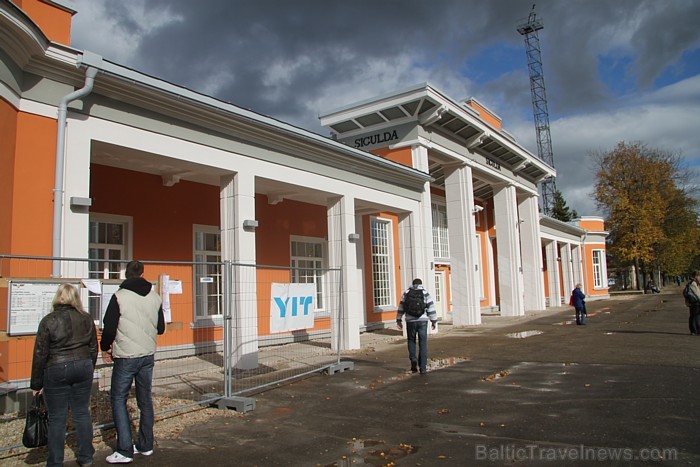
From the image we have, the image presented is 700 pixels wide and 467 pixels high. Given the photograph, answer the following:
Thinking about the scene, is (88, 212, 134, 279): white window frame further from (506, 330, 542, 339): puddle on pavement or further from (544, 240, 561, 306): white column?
(544, 240, 561, 306): white column

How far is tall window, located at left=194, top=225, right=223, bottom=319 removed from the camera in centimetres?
1192

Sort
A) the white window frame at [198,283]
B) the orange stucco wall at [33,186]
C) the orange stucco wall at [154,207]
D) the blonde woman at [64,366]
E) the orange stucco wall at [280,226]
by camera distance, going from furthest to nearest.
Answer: the orange stucco wall at [280,226]
the white window frame at [198,283]
the orange stucco wall at [154,207]
the orange stucco wall at [33,186]
the blonde woman at [64,366]

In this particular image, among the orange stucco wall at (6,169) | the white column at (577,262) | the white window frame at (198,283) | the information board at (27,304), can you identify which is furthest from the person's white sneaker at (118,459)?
the white column at (577,262)

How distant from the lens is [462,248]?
20359mm

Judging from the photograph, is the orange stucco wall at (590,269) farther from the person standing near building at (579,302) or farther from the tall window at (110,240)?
the tall window at (110,240)

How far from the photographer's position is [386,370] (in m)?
9.73

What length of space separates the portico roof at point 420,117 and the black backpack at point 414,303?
9.54 meters

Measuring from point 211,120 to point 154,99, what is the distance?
4.03ft

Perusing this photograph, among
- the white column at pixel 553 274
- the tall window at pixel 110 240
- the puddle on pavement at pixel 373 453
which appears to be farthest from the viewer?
the white column at pixel 553 274

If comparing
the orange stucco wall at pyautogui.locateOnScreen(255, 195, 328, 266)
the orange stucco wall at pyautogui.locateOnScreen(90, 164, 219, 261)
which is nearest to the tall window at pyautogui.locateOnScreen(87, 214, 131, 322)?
the orange stucco wall at pyautogui.locateOnScreen(90, 164, 219, 261)

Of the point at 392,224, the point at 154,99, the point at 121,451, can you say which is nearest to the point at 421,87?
the point at 392,224

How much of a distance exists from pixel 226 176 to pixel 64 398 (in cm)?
660

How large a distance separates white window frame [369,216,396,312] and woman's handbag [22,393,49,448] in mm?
14520

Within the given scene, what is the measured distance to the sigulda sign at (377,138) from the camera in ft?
60.8
